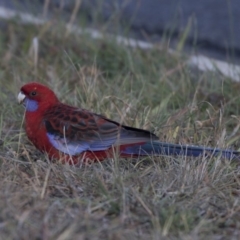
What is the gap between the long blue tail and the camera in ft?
13.5

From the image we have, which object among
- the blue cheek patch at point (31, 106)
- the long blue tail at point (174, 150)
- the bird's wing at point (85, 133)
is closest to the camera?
the long blue tail at point (174, 150)

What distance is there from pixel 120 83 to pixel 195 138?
3.93 feet

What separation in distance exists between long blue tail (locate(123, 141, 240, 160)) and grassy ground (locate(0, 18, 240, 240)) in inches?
1.5

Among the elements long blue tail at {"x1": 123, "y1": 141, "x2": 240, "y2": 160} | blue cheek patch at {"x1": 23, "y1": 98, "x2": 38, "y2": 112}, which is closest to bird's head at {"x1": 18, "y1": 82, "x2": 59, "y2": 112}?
blue cheek patch at {"x1": 23, "y1": 98, "x2": 38, "y2": 112}

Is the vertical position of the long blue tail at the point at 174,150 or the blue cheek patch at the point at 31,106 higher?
the long blue tail at the point at 174,150

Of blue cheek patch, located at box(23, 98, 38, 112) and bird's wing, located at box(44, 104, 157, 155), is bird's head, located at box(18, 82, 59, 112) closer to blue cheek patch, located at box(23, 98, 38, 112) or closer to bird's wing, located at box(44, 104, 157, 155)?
blue cheek patch, located at box(23, 98, 38, 112)

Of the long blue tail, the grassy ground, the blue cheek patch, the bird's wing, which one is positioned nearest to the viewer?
the grassy ground

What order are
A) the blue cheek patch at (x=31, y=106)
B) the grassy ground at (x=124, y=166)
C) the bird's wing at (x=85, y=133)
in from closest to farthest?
the grassy ground at (x=124, y=166)
the bird's wing at (x=85, y=133)
the blue cheek patch at (x=31, y=106)

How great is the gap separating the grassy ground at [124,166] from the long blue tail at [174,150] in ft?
0.12

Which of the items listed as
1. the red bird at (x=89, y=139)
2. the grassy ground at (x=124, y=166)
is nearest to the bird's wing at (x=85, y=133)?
the red bird at (x=89, y=139)

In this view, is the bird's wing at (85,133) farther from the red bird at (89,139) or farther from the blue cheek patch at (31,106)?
the blue cheek patch at (31,106)

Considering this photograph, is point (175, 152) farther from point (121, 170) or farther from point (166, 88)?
point (166, 88)

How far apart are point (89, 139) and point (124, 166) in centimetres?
23

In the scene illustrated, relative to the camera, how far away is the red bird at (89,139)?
165 inches
